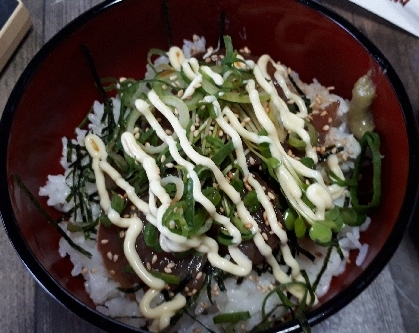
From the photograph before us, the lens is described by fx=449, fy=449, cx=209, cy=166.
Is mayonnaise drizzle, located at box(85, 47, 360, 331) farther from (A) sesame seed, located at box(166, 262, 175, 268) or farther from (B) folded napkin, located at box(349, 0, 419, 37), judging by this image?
(B) folded napkin, located at box(349, 0, 419, 37)

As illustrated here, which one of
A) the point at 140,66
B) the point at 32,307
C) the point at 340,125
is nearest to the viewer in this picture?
the point at 32,307

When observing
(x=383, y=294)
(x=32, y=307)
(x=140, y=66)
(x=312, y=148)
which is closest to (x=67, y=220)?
(x=32, y=307)

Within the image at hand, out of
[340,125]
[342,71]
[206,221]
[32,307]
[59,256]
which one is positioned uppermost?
[342,71]

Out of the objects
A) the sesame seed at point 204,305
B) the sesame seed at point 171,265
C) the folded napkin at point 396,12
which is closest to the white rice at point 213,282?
the sesame seed at point 204,305

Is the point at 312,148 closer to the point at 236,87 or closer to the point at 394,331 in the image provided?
the point at 236,87

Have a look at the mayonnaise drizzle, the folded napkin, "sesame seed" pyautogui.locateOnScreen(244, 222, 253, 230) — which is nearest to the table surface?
the mayonnaise drizzle

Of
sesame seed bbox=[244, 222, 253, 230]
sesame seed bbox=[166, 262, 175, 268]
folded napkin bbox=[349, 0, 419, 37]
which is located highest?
folded napkin bbox=[349, 0, 419, 37]
